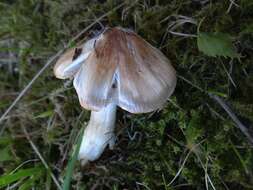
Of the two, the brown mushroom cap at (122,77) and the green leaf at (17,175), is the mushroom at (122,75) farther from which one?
the green leaf at (17,175)

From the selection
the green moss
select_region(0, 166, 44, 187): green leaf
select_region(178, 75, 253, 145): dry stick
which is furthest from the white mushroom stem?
select_region(178, 75, 253, 145): dry stick

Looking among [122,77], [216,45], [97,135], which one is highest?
[122,77]

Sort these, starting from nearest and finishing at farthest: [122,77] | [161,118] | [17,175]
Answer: [122,77] → [17,175] → [161,118]

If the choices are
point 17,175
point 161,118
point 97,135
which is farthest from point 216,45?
point 17,175

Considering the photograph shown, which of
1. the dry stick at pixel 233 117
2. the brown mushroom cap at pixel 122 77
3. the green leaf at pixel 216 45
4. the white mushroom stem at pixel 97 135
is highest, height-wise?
the brown mushroom cap at pixel 122 77

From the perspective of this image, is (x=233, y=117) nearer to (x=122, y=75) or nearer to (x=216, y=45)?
(x=216, y=45)

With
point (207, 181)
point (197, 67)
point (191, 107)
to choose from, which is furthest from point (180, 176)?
point (197, 67)

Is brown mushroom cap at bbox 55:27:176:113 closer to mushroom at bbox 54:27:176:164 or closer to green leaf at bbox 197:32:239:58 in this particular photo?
mushroom at bbox 54:27:176:164

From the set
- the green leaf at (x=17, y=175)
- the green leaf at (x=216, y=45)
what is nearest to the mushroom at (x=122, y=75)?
the green leaf at (x=216, y=45)
